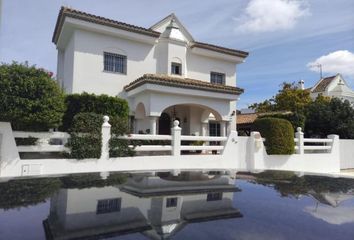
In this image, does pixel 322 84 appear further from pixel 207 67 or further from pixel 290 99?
pixel 207 67

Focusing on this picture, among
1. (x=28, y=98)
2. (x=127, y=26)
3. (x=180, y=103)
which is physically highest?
(x=127, y=26)

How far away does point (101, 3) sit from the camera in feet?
58.6

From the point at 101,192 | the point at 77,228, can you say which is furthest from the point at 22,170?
the point at 77,228

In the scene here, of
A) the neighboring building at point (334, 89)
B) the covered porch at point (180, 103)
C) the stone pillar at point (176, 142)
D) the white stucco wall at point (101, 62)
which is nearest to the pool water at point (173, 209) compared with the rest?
the stone pillar at point (176, 142)

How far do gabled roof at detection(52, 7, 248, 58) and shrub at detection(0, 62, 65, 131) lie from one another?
23.9 ft

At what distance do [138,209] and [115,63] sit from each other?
16.6 metres

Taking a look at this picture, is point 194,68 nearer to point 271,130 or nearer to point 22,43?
point 271,130

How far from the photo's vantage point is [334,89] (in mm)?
44531

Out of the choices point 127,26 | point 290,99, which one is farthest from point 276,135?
point 290,99

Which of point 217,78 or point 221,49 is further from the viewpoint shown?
point 217,78

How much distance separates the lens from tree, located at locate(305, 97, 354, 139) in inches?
915

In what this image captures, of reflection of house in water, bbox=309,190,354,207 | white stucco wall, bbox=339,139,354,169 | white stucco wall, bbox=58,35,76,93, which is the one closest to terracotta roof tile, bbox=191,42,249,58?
white stucco wall, bbox=58,35,76,93

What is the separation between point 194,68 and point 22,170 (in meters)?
14.0

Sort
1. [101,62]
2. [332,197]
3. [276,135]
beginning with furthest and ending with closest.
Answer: [101,62], [276,135], [332,197]
